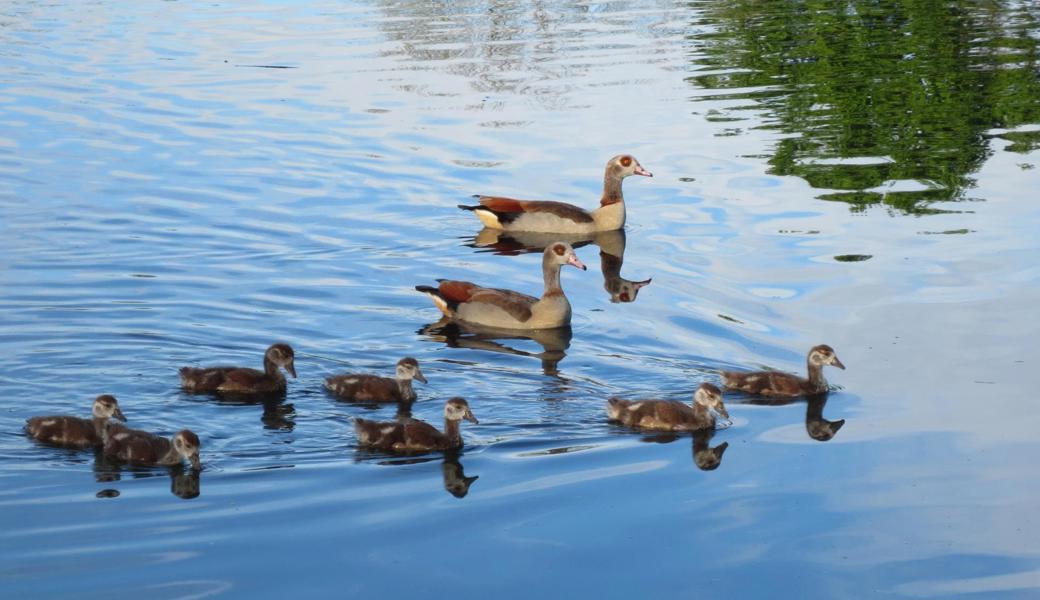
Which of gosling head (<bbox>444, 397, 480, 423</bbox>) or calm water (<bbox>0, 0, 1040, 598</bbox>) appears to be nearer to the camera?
calm water (<bbox>0, 0, 1040, 598</bbox>)

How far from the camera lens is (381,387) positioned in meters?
12.4

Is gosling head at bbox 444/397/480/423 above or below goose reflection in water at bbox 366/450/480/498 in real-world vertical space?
above

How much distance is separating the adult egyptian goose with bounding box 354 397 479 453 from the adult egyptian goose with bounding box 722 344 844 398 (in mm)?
2283

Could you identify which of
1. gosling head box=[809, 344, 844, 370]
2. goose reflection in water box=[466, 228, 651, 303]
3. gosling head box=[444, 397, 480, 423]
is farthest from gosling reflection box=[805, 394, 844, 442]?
goose reflection in water box=[466, 228, 651, 303]

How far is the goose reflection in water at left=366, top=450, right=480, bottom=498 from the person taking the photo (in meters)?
10.4

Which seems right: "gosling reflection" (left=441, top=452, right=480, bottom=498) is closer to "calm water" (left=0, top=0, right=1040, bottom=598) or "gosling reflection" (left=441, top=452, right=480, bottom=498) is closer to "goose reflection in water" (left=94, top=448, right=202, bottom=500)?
"calm water" (left=0, top=0, right=1040, bottom=598)

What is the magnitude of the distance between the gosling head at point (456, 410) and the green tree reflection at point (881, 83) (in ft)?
29.5

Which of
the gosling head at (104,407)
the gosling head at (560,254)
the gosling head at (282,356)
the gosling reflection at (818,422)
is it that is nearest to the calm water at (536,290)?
the gosling reflection at (818,422)

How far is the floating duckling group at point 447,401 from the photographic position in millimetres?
10969

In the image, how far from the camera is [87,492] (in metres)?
10.2

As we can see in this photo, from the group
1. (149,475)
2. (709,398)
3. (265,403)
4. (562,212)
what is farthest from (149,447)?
(562,212)

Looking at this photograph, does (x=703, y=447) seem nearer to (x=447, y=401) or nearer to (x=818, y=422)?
(x=818, y=422)

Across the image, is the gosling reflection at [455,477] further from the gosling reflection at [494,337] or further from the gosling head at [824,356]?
the gosling head at [824,356]

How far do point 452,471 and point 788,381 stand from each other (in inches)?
117
